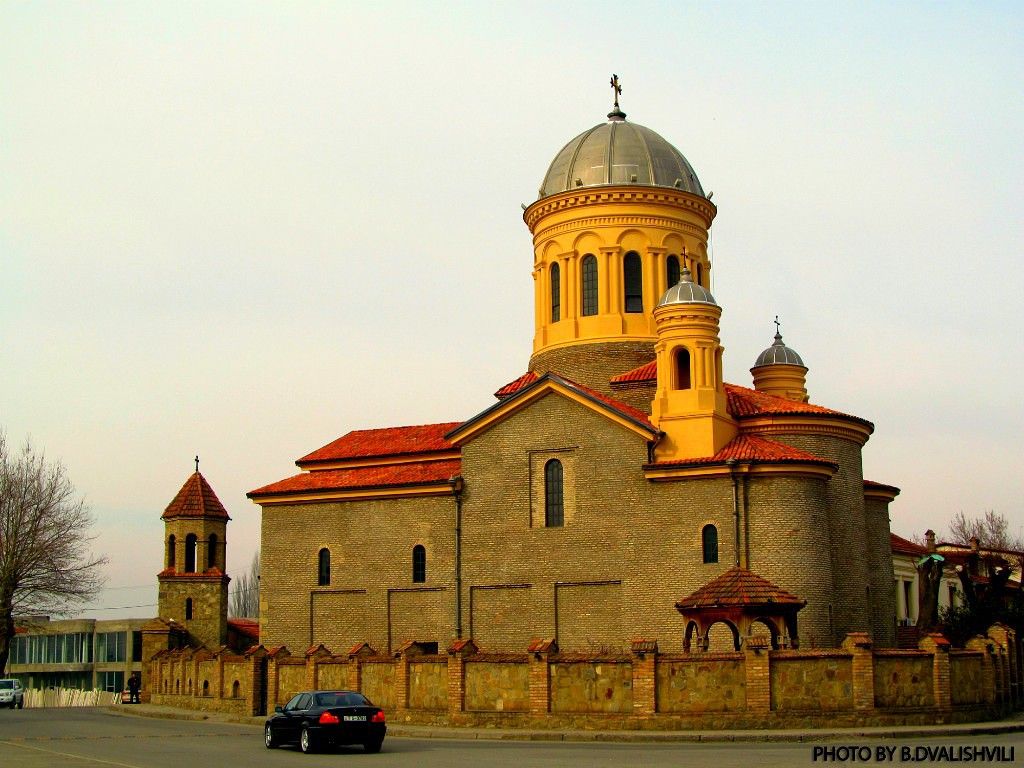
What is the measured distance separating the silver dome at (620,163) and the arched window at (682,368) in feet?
23.5

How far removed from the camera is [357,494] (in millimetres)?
37531

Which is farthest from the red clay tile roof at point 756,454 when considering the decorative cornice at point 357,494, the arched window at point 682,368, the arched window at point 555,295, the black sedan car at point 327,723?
the black sedan car at point 327,723

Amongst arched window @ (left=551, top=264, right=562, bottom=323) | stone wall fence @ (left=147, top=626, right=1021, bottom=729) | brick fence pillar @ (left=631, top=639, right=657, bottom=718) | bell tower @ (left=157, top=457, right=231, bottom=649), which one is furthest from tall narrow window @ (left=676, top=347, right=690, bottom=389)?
bell tower @ (left=157, top=457, right=231, bottom=649)

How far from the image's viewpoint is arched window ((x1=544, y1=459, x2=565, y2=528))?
3425cm

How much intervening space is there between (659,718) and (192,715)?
14648 mm

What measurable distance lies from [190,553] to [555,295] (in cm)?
1580

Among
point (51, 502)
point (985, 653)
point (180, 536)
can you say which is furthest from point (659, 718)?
point (51, 502)

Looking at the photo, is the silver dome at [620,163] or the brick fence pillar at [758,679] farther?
the silver dome at [620,163]

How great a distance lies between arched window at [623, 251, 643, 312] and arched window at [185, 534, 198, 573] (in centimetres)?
1742

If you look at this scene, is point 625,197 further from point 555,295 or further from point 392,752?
point 392,752

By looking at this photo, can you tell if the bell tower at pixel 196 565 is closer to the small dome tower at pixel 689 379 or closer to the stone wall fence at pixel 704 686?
the stone wall fence at pixel 704 686

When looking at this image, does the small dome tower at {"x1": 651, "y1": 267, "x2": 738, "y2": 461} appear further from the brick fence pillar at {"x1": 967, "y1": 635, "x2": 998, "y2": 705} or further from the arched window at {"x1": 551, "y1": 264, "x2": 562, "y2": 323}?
the brick fence pillar at {"x1": 967, "y1": 635, "x2": 998, "y2": 705}

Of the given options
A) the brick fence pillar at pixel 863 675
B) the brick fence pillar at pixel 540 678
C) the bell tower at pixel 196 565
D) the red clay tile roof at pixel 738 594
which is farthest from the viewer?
the bell tower at pixel 196 565

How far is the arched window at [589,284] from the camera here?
127 ft
